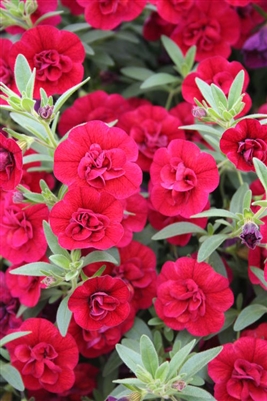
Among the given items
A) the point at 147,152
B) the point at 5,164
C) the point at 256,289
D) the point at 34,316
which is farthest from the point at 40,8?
the point at 256,289

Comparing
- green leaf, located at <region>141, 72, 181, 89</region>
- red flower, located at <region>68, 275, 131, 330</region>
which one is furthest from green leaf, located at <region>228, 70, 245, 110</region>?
red flower, located at <region>68, 275, 131, 330</region>

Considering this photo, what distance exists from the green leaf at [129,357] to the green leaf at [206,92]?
49cm

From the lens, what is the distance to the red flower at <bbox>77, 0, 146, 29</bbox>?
1396 mm

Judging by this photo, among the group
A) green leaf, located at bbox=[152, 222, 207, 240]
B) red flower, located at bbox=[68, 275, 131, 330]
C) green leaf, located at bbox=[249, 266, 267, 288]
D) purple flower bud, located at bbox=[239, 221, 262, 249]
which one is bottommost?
red flower, located at bbox=[68, 275, 131, 330]

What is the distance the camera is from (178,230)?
121cm

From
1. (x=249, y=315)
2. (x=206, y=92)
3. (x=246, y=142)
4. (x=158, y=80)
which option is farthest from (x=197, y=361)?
(x=158, y=80)

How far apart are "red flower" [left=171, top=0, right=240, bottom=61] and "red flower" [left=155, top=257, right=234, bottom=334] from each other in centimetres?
62

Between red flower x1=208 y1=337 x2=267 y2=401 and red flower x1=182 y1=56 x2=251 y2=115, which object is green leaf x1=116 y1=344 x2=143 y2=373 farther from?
red flower x1=182 y1=56 x2=251 y2=115

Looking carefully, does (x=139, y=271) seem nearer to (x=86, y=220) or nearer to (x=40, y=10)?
(x=86, y=220)

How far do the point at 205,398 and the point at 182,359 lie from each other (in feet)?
0.28

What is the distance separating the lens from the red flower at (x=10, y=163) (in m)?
1.06

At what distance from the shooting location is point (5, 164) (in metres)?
1.07

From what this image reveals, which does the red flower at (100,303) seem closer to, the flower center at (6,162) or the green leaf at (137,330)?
the green leaf at (137,330)

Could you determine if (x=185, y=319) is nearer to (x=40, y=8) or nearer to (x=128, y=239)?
(x=128, y=239)
